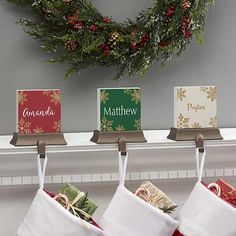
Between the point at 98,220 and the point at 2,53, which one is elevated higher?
the point at 2,53

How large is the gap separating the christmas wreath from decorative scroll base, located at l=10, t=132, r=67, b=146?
7.4 inches

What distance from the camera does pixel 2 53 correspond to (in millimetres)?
1870

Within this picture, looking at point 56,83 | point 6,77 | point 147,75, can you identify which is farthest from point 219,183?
point 6,77

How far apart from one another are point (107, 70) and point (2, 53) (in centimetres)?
30

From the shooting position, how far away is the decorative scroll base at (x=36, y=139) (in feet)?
5.77

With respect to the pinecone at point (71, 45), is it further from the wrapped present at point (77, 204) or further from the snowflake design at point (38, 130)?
the wrapped present at point (77, 204)

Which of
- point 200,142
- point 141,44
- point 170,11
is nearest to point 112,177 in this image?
point 200,142

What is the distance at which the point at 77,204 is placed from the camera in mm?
1713

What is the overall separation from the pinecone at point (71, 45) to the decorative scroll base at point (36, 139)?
0.24 metres

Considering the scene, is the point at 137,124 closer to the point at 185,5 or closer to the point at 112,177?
the point at 112,177

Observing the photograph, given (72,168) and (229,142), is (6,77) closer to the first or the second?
(72,168)

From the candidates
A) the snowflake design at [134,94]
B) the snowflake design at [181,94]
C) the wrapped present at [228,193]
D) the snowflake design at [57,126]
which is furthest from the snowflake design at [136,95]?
the wrapped present at [228,193]

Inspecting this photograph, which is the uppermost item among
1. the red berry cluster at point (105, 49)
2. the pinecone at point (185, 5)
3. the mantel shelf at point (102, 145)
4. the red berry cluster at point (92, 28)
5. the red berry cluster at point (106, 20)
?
the pinecone at point (185, 5)

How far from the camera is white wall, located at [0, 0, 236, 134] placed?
6.17 feet
